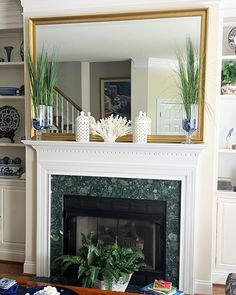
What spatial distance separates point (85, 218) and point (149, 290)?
113 centimetres

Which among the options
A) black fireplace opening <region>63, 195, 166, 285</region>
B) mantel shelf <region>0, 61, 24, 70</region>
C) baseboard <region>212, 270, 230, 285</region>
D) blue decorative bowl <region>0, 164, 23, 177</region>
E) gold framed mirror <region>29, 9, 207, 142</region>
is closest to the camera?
gold framed mirror <region>29, 9, 207, 142</region>

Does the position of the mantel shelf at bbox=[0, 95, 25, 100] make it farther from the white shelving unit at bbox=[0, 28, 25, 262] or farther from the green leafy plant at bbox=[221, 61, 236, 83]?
the green leafy plant at bbox=[221, 61, 236, 83]

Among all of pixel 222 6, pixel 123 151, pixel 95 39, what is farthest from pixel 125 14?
pixel 123 151

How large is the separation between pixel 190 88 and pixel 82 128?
989mm

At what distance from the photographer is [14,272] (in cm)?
352

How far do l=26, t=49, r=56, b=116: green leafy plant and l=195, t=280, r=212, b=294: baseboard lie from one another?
2.07 meters

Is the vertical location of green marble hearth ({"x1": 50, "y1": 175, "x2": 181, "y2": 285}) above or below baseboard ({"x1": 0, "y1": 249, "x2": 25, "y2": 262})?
above

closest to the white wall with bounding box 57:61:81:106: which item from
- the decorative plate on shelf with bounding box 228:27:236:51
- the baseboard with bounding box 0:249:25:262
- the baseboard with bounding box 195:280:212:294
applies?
the decorative plate on shelf with bounding box 228:27:236:51

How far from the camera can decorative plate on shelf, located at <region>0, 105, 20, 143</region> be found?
385 centimetres

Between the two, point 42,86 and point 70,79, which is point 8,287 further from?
point 70,79

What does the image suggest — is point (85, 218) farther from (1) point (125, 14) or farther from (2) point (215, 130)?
(1) point (125, 14)

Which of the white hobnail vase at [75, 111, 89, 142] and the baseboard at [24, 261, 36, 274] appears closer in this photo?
the white hobnail vase at [75, 111, 89, 142]

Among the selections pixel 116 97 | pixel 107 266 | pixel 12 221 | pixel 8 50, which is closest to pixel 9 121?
pixel 8 50

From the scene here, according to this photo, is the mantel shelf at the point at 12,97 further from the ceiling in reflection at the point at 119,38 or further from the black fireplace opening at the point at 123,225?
the black fireplace opening at the point at 123,225
